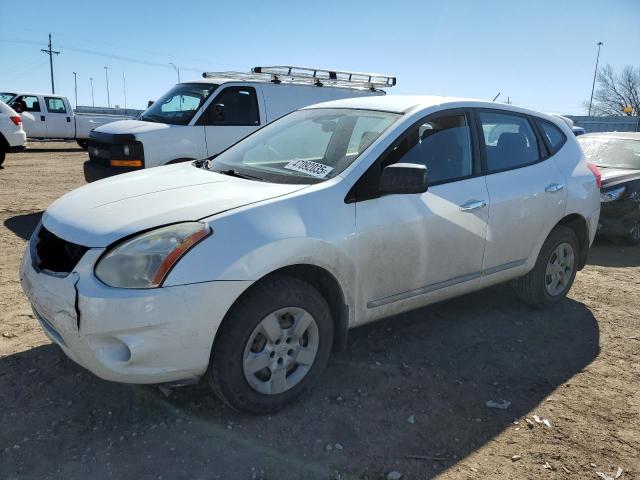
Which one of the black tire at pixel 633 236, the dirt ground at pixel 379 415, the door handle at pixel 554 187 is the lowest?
the dirt ground at pixel 379 415

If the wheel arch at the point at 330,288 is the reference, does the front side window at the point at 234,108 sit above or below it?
above

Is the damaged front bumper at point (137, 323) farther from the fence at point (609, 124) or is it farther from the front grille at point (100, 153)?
the fence at point (609, 124)

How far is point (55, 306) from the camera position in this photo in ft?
8.43

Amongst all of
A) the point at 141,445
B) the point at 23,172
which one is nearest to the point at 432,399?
the point at 141,445

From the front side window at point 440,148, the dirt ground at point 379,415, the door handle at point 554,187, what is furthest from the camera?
the door handle at point 554,187

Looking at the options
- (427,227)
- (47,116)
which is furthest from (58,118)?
(427,227)

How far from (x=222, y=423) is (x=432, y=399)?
3.98ft

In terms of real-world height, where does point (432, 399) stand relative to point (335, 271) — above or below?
below

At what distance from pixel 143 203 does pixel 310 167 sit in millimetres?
1010

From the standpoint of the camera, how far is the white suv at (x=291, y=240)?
2.47m

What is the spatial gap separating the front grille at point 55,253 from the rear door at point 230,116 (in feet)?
15.6

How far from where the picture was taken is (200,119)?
7543mm

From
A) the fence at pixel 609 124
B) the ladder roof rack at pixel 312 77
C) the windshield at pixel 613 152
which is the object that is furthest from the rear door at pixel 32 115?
the fence at pixel 609 124

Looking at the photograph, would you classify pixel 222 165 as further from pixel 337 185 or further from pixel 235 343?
pixel 235 343
